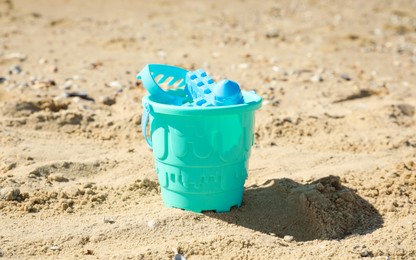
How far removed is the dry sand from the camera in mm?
2707

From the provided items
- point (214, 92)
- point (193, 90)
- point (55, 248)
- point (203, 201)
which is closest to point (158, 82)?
point (193, 90)

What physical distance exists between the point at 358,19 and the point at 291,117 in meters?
4.55

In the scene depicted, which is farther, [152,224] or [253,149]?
[253,149]

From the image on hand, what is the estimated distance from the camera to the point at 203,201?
2863 millimetres

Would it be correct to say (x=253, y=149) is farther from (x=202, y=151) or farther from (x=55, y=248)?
(x=55, y=248)

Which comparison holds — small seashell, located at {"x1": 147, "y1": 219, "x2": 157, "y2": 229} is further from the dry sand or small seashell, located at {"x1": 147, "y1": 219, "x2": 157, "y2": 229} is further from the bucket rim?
the bucket rim

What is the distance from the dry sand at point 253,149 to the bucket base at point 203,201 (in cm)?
6

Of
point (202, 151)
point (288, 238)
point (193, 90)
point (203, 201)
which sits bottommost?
point (288, 238)

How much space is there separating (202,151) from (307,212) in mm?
631

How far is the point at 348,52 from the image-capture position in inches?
254

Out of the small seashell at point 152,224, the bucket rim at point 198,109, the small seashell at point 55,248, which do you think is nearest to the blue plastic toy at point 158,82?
the bucket rim at point 198,109

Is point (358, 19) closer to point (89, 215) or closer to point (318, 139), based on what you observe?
point (318, 139)

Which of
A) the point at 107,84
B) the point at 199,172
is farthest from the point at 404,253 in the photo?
the point at 107,84

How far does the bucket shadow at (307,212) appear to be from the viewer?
2840 millimetres
